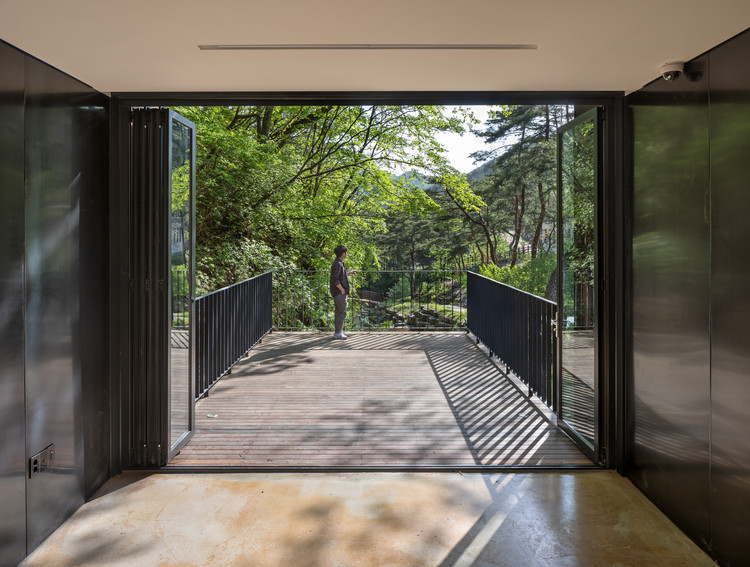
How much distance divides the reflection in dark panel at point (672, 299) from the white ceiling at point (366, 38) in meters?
0.31

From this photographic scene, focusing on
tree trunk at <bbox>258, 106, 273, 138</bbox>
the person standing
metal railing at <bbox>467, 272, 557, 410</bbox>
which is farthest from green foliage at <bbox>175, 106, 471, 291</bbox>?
metal railing at <bbox>467, 272, 557, 410</bbox>

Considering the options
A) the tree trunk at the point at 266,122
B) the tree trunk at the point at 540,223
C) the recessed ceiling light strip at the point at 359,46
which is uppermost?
the tree trunk at the point at 266,122

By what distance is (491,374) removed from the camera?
6.04 m

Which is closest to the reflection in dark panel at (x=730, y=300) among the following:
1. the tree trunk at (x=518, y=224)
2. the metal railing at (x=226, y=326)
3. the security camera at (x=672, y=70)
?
the security camera at (x=672, y=70)

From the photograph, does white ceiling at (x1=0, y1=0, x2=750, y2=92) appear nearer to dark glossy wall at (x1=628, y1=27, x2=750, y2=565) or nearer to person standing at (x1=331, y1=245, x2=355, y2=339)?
dark glossy wall at (x1=628, y1=27, x2=750, y2=565)

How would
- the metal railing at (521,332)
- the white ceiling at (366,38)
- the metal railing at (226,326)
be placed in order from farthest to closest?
the metal railing at (226,326), the metal railing at (521,332), the white ceiling at (366,38)

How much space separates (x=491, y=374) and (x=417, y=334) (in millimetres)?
2758

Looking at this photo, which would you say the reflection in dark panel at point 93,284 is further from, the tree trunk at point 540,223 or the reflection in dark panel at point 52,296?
the tree trunk at point 540,223

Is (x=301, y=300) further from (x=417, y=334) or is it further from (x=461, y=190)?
(x=461, y=190)

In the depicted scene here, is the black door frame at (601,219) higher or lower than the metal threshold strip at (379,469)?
higher

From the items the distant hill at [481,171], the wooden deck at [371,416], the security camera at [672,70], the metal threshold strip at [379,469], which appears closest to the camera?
the security camera at [672,70]

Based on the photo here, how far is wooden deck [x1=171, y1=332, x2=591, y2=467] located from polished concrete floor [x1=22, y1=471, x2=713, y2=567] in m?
0.29

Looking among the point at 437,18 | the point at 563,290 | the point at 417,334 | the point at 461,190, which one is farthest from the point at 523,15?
the point at 461,190

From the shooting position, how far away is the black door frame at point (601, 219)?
3.35 metres
